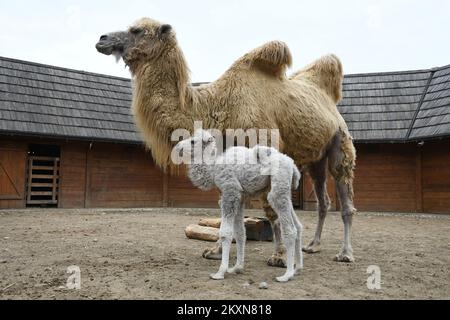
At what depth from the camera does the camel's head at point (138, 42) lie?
4832 millimetres

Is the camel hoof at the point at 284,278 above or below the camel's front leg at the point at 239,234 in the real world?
below

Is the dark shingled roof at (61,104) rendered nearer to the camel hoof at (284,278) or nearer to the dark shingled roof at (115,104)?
the dark shingled roof at (115,104)

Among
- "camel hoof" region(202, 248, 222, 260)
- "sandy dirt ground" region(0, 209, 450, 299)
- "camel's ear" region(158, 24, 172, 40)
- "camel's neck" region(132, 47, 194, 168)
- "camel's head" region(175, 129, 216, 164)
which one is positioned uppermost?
"camel's ear" region(158, 24, 172, 40)

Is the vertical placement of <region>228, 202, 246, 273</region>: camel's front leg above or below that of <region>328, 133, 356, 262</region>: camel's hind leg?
below

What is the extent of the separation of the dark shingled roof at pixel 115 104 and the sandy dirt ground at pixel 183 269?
27.4ft

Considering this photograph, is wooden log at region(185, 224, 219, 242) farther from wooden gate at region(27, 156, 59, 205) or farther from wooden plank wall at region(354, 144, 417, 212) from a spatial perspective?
wooden plank wall at region(354, 144, 417, 212)

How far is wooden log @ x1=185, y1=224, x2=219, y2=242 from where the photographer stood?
681cm


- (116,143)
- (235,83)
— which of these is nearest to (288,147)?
(235,83)

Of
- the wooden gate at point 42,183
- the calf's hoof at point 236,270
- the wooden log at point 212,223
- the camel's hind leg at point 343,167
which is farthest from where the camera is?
the wooden gate at point 42,183

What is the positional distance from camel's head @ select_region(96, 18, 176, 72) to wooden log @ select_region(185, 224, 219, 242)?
333cm

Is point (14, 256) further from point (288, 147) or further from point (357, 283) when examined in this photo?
point (357, 283)

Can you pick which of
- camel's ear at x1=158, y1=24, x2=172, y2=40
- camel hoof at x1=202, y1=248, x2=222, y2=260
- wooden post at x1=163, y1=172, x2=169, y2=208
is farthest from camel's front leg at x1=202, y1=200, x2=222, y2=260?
wooden post at x1=163, y1=172, x2=169, y2=208

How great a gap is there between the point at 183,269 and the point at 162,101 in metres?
2.04

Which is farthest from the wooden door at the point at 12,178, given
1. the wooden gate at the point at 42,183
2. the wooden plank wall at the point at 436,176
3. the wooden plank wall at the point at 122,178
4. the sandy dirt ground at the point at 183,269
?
the wooden plank wall at the point at 436,176
